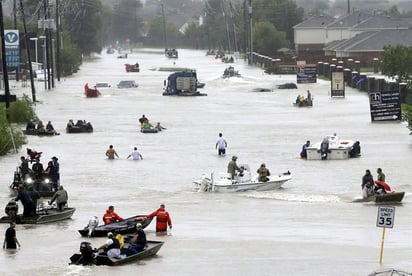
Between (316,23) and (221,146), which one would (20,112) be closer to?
(221,146)

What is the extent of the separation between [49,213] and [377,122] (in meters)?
37.1

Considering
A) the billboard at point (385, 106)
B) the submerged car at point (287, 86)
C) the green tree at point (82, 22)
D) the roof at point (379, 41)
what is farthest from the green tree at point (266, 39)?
the billboard at point (385, 106)

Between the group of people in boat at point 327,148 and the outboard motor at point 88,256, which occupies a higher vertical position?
the outboard motor at point 88,256

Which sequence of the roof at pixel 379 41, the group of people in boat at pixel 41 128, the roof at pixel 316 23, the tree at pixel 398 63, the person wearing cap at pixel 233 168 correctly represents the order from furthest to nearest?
1. the roof at pixel 316 23
2. the roof at pixel 379 41
3. the tree at pixel 398 63
4. the group of people in boat at pixel 41 128
5. the person wearing cap at pixel 233 168

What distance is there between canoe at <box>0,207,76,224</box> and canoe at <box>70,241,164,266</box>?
5663 mm

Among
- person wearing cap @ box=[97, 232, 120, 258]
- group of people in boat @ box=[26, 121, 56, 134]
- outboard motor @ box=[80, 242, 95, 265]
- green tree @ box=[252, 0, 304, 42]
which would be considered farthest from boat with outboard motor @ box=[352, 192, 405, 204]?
green tree @ box=[252, 0, 304, 42]

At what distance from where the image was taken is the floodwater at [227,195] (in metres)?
28.6

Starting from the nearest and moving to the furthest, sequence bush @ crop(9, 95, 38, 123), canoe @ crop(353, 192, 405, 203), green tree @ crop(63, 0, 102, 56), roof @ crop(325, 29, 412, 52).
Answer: canoe @ crop(353, 192, 405, 203), bush @ crop(9, 95, 38, 123), roof @ crop(325, 29, 412, 52), green tree @ crop(63, 0, 102, 56)

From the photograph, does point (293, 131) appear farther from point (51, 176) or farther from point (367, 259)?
point (367, 259)

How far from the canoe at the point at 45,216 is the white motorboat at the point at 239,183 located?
27.7 feet

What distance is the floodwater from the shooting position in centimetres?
2858

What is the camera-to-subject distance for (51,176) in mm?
41406

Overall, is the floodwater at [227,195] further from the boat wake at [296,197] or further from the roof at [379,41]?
the roof at [379,41]

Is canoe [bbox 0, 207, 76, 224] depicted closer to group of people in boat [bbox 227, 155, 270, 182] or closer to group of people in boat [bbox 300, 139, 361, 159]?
group of people in boat [bbox 227, 155, 270, 182]
